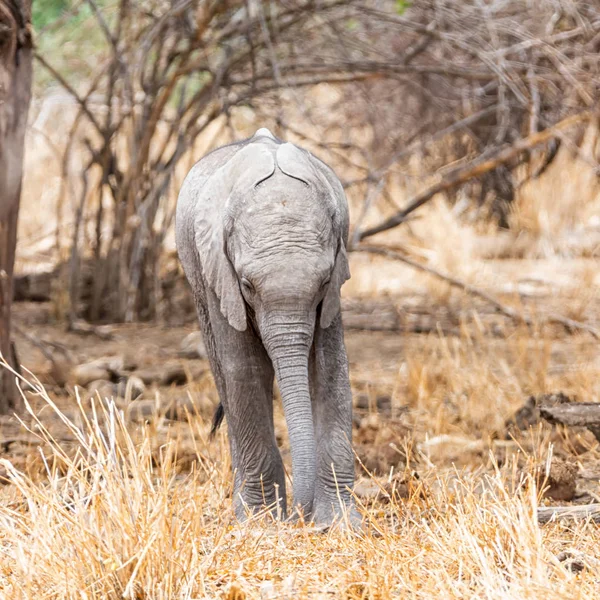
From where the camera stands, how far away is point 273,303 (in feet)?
12.2

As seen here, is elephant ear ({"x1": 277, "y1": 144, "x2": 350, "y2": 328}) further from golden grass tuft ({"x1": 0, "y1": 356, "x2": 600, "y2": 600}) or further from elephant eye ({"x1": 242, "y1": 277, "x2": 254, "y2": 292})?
golden grass tuft ({"x1": 0, "y1": 356, "x2": 600, "y2": 600})

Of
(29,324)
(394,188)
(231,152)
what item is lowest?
(29,324)

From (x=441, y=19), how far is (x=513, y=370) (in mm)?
2494

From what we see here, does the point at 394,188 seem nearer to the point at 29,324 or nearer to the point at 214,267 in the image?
the point at 29,324

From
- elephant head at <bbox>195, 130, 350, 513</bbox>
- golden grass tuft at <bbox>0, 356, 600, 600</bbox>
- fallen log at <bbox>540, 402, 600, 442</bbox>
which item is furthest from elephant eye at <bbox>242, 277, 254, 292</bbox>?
fallen log at <bbox>540, 402, 600, 442</bbox>

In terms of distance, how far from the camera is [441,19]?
7.38 metres

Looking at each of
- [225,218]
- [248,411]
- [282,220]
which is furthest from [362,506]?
[225,218]

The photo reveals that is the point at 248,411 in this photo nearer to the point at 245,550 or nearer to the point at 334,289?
the point at 334,289

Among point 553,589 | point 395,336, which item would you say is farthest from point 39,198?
point 553,589

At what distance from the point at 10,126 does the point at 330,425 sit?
2.83 meters

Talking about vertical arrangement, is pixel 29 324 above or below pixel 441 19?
below

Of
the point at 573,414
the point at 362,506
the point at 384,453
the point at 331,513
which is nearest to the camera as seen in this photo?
the point at 362,506

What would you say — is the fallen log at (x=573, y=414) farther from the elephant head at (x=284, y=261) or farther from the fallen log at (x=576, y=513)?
the elephant head at (x=284, y=261)

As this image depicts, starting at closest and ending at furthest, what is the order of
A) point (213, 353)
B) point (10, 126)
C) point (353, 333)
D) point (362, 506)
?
point (362, 506) → point (213, 353) → point (10, 126) → point (353, 333)
